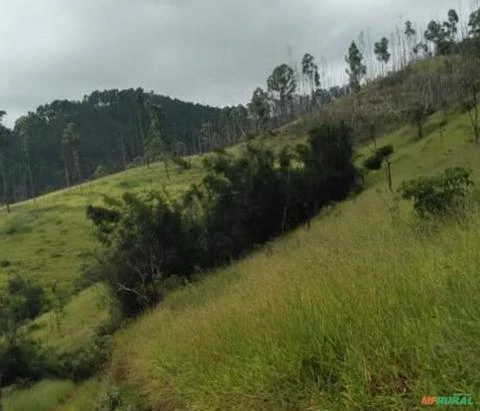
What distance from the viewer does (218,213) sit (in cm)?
3678

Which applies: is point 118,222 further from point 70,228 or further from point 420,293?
point 70,228

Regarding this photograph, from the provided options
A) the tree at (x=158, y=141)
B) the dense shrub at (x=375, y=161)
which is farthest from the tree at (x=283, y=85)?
the dense shrub at (x=375, y=161)

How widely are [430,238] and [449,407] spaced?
3483 millimetres

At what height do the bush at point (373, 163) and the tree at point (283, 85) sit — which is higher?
the tree at point (283, 85)

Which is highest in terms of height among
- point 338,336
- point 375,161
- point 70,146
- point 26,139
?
point 26,139

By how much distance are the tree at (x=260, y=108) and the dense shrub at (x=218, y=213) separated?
7574 cm

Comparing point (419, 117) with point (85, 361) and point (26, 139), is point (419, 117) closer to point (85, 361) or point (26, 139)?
point (85, 361)

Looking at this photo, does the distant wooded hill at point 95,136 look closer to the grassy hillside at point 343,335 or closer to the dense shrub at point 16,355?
the dense shrub at point 16,355

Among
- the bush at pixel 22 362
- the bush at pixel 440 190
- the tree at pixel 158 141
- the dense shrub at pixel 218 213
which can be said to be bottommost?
the bush at pixel 22 362

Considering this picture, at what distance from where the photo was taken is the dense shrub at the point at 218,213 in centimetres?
3180

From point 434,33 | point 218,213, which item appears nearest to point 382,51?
point 434,33

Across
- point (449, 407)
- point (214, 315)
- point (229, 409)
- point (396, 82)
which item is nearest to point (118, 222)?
point (214, 315)

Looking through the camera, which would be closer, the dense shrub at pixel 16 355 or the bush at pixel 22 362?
the bush at pixel 22 362

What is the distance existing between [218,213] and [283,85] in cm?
10184
